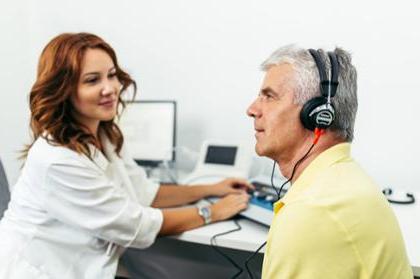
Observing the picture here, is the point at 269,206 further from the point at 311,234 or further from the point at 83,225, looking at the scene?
the point at 311,234

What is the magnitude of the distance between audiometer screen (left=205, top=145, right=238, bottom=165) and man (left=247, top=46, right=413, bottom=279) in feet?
2.77

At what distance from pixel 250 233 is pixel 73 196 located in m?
0.52

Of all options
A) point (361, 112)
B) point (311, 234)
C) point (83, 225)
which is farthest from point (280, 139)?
point (361, 112)

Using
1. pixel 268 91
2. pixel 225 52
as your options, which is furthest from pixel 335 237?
pixel 225 52

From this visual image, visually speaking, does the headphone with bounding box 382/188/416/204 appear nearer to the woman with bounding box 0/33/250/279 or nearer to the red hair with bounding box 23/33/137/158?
the woman with bounding box 0/33/250/279

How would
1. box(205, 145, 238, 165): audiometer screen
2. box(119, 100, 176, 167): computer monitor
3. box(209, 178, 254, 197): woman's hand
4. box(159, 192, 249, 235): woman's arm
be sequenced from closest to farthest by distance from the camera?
box(159, 192, 249, 235): woman's arm
box(209, 178, 254, 197): woman's hand
box(205, 145, 238, 165): audiometer screen
box(119, 100, 176, 167): computer monitor

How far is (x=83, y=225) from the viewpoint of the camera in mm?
1185

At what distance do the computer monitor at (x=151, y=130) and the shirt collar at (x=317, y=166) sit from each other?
1103 millimetres

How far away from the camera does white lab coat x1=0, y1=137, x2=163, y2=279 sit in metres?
1.17

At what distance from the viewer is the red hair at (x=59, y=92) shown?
4.07 feet

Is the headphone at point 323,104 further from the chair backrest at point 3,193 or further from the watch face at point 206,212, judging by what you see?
the chair backrest at point 3,193

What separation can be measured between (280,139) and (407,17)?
99 cm

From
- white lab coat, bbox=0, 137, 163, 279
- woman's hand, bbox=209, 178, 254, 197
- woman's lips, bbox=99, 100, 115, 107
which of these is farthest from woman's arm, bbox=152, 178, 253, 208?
woman's lips, bbox=99, 100, 115, 107

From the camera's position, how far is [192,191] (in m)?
1.56
